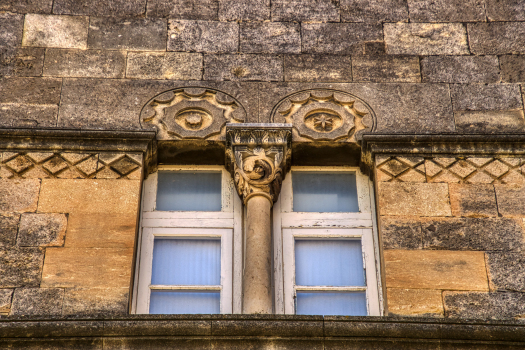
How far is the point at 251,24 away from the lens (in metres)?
7.76

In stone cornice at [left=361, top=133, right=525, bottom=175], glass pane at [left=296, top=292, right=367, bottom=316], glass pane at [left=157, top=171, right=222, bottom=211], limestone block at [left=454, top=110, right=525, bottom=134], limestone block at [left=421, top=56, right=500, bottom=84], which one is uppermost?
limestone block at [left=421, top=56, right=500, bottom=84]

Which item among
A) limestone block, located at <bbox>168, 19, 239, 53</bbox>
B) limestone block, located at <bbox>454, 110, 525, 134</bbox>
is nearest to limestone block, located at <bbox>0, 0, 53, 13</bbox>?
limestone block, located at <bbox>168, 19, 239, 53</bbox>

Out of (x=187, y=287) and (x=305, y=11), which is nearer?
(x=187, y=287)

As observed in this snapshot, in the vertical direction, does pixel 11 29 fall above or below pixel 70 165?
above

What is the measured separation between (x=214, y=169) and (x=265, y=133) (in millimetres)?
532

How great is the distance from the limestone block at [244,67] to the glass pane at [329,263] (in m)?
1.55

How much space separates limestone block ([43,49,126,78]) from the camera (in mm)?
7367

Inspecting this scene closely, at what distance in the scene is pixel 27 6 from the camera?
307 inches

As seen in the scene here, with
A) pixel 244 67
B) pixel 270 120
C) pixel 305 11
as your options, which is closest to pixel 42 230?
pixel 270 120

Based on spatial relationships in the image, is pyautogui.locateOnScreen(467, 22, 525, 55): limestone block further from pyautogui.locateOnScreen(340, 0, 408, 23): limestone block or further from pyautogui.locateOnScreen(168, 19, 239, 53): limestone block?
pyautogui.locateOnScreen(168, 19, 239, 53): limestone block

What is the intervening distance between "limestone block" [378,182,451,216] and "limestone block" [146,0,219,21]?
2.32 metres

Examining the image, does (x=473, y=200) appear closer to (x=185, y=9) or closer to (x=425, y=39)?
(x=425, y=39)

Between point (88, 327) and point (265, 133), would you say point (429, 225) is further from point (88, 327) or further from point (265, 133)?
point (88, 327)

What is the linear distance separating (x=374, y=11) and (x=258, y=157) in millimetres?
1974
